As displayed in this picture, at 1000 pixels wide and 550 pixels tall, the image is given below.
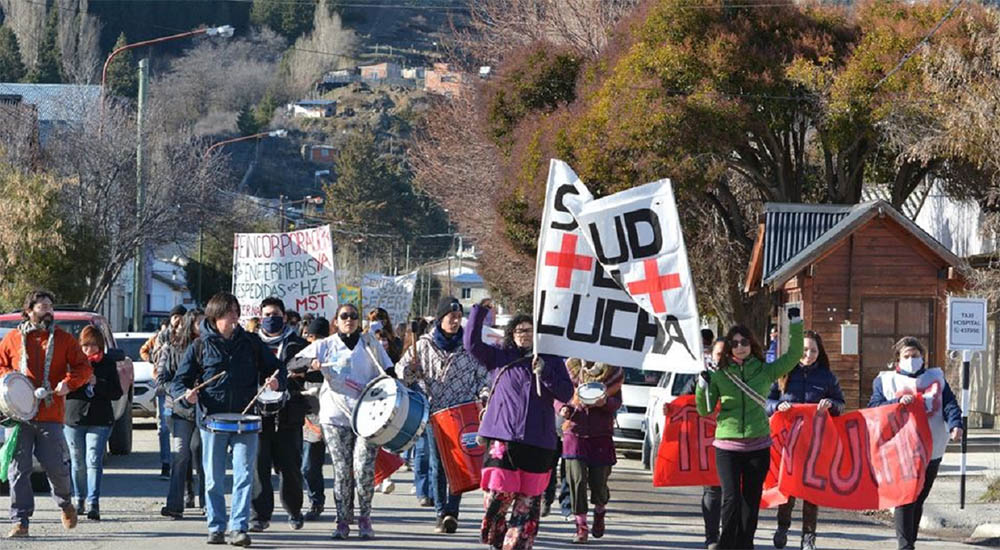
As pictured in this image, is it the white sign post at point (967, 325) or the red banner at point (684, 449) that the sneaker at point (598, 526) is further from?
the white sign post at point (967, 325)

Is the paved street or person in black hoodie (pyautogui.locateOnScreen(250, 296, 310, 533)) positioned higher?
person in black hoodie (pyautogui.locateOnScreen(250, 296, 310, 533))

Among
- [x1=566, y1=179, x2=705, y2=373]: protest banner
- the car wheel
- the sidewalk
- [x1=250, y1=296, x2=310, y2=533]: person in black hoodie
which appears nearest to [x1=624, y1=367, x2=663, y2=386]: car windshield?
the sidewalk

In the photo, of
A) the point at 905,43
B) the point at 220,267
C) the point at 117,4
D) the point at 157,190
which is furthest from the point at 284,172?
the point at 905,43

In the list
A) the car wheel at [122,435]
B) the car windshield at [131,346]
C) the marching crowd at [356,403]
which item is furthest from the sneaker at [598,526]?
the car windshield at [131,346]

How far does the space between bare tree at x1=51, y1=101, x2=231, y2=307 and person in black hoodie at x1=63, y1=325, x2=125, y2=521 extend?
24.6 m

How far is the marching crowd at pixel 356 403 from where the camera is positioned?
34.6 ft

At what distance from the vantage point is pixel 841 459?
A: 43.3 feet

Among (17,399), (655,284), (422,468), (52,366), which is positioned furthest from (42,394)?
(655,284)

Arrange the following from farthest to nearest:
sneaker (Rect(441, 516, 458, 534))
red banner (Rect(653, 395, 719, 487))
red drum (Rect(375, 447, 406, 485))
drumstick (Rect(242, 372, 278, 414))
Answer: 1. red drum (Rect(375, 447, 406, 485))
2. red banner (Rect(653, 395, 719, 487))
3. sneaker (Rect(441, 516, 458, 534))
4. drumstick (Rect(242, 372, 278, 414))

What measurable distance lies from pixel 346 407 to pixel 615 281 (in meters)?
3.15

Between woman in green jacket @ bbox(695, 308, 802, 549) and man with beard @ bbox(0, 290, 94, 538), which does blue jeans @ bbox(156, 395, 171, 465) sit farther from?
woman in green jacket @ bbox(695, 308, 802, 549)

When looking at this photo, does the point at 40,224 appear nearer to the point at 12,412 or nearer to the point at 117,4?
the point at 12,412

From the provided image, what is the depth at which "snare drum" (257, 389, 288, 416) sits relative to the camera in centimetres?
1233

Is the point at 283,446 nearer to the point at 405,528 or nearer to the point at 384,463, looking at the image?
the point at 384,463
